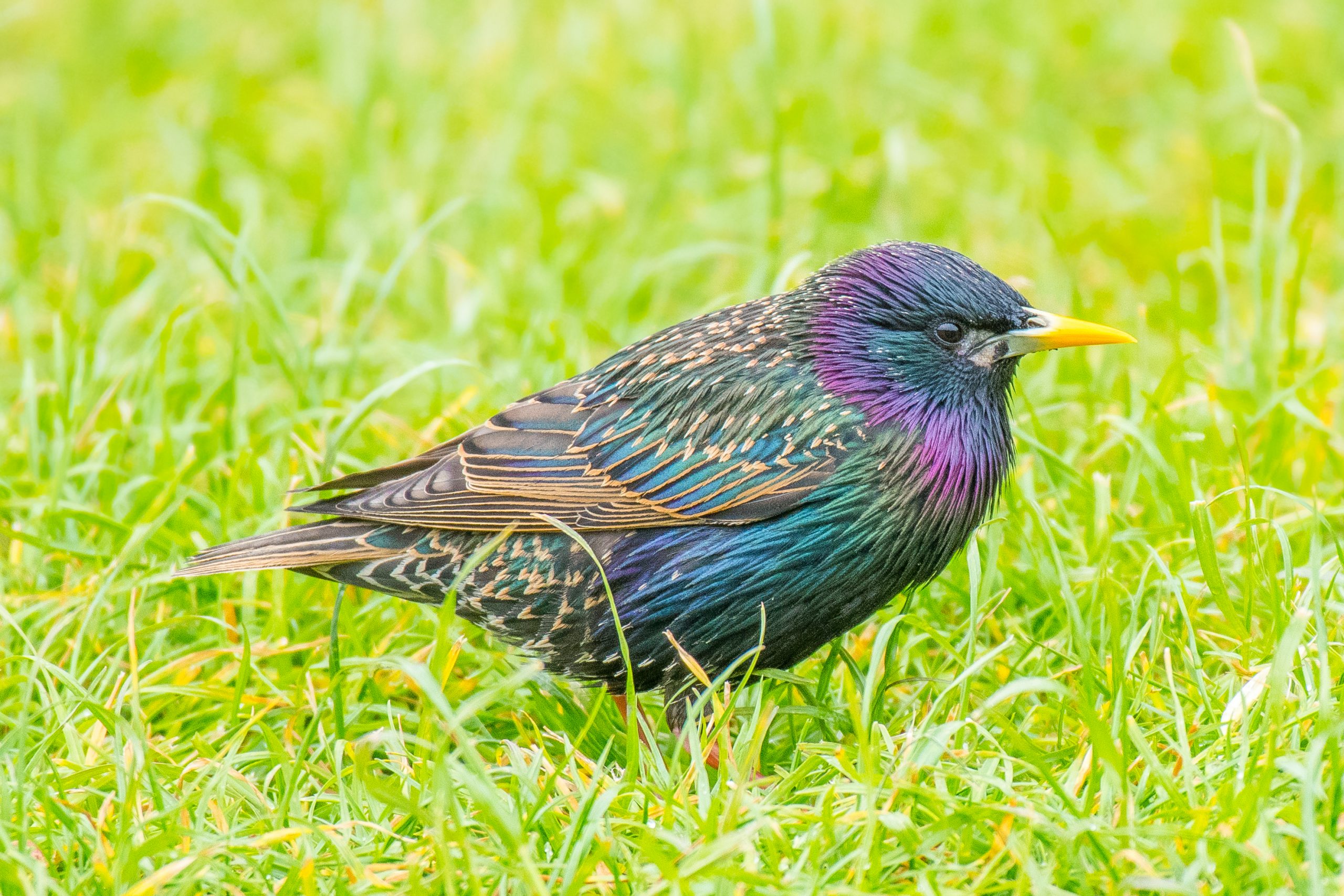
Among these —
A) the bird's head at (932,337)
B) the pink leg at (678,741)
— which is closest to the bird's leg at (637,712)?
the pink leg at (678,741)

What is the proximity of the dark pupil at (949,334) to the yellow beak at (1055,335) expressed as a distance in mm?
105

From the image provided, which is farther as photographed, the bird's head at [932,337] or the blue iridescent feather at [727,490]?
the bird's head at [932,337]

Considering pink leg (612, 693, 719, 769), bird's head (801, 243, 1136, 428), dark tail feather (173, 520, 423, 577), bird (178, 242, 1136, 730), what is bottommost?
pink leg (612, 693, 719, 769)

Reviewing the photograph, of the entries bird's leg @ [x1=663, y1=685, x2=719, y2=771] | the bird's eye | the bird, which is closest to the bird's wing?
the bird

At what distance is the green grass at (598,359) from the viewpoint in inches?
119

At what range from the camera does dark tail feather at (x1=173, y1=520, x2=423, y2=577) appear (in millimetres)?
3742

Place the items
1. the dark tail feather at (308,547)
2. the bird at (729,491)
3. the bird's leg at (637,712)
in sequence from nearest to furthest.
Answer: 1. the bird's leg at (637,712)
2. the bird at (729,491)
3. the dark tail feather at (308,547)

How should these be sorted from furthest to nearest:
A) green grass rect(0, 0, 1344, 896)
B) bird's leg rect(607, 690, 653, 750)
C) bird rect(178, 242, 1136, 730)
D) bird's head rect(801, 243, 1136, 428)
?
bird's head rect(801, 243, 1136, 428), bird rect(178, 242, 1136, 730), bird's leg rect(607, 690, 653, 750), green grass rect(0, 0, 1344, 896)

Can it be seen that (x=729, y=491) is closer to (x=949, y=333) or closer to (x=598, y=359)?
(x=949, y=333)

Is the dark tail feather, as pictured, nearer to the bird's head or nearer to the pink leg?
the pink leg

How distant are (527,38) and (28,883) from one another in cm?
527

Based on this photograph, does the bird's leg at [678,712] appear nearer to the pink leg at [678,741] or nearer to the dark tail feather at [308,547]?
the pink leg at [678,741]

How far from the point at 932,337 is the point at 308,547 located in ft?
5.03

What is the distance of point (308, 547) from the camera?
150 inches
